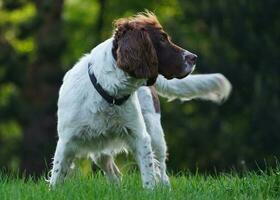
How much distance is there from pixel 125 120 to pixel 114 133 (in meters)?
0.16

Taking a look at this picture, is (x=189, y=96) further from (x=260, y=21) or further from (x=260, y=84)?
(x=260, y=21)

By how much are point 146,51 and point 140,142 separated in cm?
79

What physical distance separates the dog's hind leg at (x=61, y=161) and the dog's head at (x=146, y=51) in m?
0.87

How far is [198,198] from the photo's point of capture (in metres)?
6.51

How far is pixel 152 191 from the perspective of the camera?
666cm

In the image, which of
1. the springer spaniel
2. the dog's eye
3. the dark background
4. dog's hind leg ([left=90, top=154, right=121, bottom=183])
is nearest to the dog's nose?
the springer spaniel

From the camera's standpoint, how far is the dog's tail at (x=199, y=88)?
9.66 meters

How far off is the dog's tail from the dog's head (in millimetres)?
1867

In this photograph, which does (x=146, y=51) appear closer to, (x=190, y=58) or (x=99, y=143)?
(x=190, y=58)

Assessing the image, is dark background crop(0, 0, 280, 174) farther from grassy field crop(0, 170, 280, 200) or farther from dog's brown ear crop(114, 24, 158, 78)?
grassy field crop(0, 170, 280, 200)

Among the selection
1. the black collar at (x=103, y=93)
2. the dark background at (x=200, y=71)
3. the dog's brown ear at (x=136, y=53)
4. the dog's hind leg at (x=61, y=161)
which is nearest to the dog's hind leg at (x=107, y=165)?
the dog's hind leg at (x=61, y=161)

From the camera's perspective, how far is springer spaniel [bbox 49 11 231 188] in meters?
7.50

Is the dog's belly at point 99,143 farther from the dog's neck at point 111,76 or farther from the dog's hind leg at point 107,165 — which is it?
the dog's hind leg at point 107,165

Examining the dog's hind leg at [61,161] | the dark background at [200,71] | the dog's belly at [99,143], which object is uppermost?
the dog's belly at [99,143]
